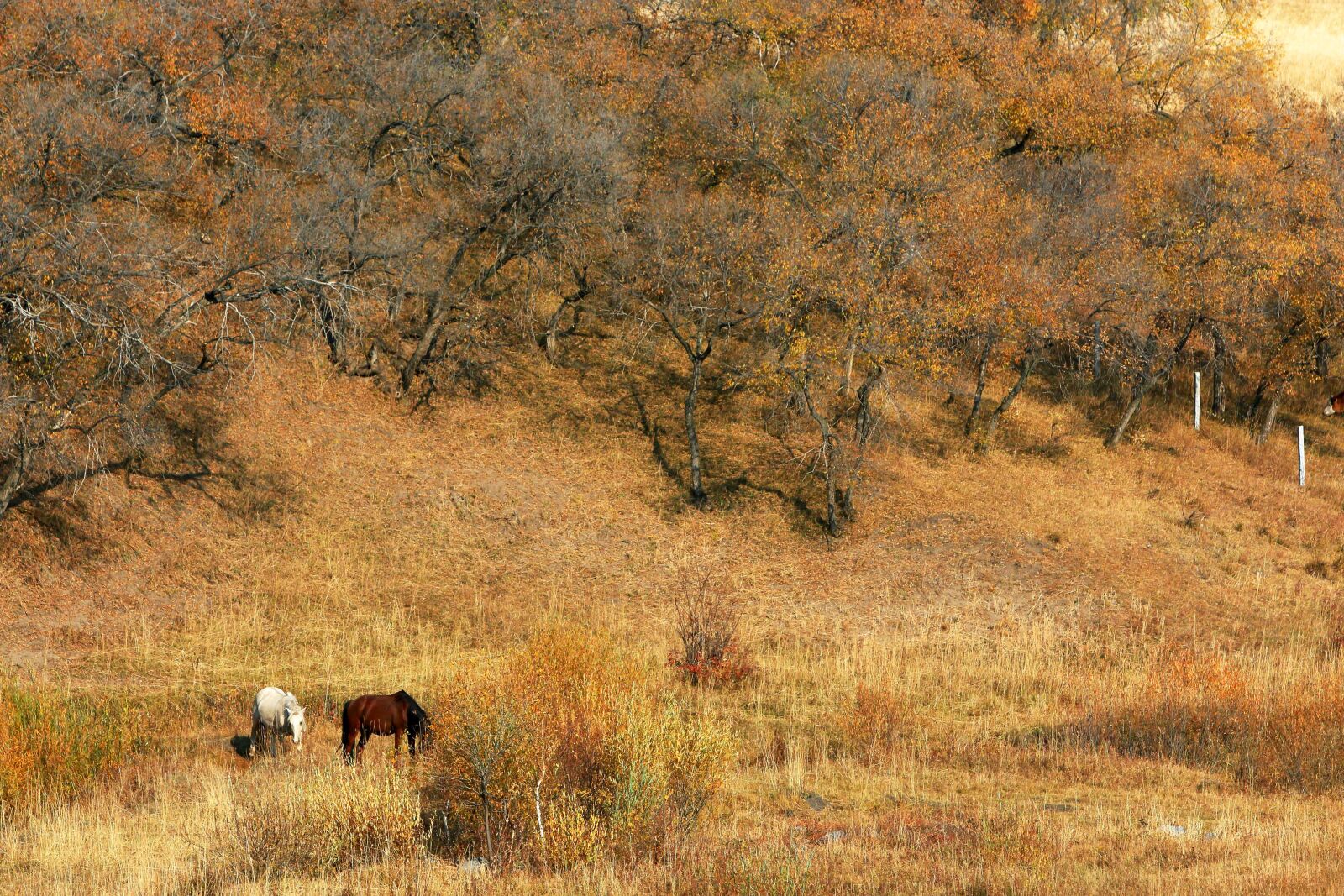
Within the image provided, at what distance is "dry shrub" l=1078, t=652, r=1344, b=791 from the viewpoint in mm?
13047

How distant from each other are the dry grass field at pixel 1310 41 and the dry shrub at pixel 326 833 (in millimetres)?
48934

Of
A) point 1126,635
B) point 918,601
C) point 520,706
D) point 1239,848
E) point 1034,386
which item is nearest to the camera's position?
point 1239,848

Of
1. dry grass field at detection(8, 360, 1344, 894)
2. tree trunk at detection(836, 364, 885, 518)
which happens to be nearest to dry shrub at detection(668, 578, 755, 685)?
dry grass field at detection(8, 360, 1344, 894)

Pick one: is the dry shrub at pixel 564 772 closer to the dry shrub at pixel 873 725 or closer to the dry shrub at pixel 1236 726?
the dry shrub at pixel 873 725

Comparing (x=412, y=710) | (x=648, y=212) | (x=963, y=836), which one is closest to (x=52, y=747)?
(x=412, y=710)

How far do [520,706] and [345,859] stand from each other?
75.6 inches

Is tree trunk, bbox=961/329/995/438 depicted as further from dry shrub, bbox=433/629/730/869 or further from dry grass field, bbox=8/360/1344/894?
dry shrub, bbox=433/629/730/869

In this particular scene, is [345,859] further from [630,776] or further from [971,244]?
[971,244]

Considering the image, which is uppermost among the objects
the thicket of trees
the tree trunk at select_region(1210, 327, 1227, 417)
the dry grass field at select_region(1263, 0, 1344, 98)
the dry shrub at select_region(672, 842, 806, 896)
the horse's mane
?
the dry grass field at select_region(1263, 0, 1344, 98)

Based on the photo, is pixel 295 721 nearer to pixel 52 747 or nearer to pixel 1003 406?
pixel 52 747

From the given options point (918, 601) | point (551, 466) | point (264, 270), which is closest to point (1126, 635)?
point (918, 601)

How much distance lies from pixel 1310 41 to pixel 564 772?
229 ft

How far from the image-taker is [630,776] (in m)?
10.6

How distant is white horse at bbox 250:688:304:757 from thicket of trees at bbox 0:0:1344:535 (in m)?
7.41
